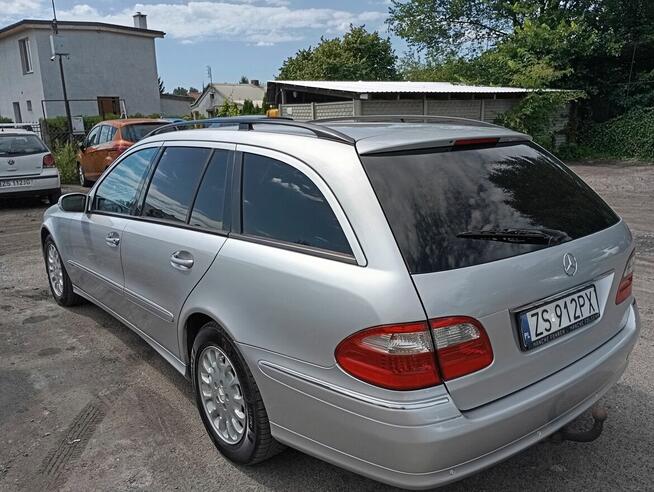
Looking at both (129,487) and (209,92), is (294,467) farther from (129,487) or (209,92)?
(209,92)

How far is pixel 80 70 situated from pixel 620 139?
23.9m

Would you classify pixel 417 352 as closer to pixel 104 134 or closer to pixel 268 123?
pixel 268 123

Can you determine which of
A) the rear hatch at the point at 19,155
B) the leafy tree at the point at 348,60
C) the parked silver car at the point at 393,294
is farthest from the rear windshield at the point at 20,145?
the leafy tree at the point at 348,60

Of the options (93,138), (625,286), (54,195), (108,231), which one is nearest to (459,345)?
(625,286)

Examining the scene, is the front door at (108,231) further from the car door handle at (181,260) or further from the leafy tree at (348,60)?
the leafy tree at (348,60)

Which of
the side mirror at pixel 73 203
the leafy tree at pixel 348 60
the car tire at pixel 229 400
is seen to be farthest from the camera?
the leafy tree at pixel 348 60

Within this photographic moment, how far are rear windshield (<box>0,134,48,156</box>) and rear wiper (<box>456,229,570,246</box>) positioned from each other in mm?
10710

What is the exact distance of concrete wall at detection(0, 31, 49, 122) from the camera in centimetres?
2562

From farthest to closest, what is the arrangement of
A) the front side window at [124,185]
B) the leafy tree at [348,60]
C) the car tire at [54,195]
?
the leafy tree at [348,60] < the car tire at [54,195] < the front side window at [124,185]

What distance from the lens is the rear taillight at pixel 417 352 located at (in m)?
1.92

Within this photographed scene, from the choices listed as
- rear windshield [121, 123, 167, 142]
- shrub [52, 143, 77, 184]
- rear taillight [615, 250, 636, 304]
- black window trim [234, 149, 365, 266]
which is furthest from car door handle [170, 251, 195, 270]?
shrub [52, 143, 77, 184]

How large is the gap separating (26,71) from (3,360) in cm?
2731

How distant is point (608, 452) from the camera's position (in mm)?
2713

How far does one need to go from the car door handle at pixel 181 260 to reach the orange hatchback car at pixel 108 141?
28.2ft
